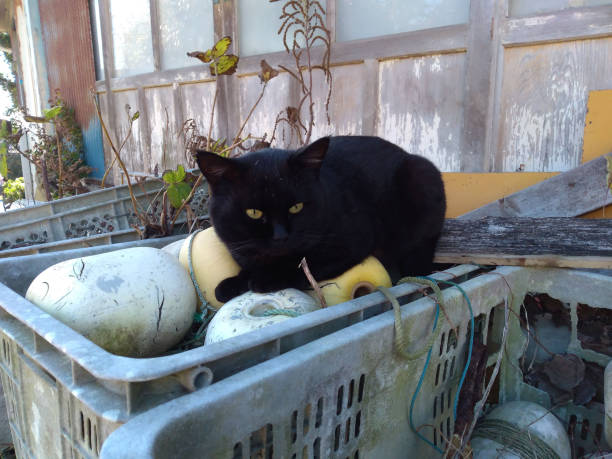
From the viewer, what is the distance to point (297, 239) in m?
1.25

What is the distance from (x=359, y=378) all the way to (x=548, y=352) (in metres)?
0.91

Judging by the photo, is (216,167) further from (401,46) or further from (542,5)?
(542,5)

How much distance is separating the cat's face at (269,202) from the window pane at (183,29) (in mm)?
2827

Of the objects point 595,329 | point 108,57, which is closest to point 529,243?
point 595,329

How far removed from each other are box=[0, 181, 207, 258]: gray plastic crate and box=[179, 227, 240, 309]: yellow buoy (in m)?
0.58

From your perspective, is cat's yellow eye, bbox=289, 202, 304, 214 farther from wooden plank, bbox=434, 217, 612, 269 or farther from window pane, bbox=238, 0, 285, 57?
window pane, bbox=238, 0, 285, 57

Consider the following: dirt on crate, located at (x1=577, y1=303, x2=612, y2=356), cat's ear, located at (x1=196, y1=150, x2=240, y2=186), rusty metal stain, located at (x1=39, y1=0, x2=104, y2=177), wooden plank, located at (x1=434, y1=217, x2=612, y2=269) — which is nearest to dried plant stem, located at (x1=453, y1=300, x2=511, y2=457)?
wooden plank, located at (x1=434, y1=217, x2=612, y2=269)

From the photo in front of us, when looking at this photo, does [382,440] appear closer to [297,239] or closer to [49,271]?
[297,239]

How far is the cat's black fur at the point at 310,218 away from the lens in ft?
4.05

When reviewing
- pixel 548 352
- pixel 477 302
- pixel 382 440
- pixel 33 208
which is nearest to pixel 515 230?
pixel 548 352

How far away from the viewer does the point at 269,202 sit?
4.00 feet

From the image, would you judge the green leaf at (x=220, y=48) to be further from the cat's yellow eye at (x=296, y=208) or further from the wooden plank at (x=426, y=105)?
the wooden plank at (x=426, y=105)

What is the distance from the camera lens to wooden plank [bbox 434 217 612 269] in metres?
1.30

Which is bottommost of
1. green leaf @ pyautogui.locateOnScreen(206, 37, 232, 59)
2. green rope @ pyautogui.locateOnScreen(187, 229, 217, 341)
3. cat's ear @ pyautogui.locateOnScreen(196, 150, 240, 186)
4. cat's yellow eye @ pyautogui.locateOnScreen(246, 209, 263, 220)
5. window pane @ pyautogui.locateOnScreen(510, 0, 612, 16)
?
green rope @ pyautogui.locateOnScreen(187, 229, 217, 341)
